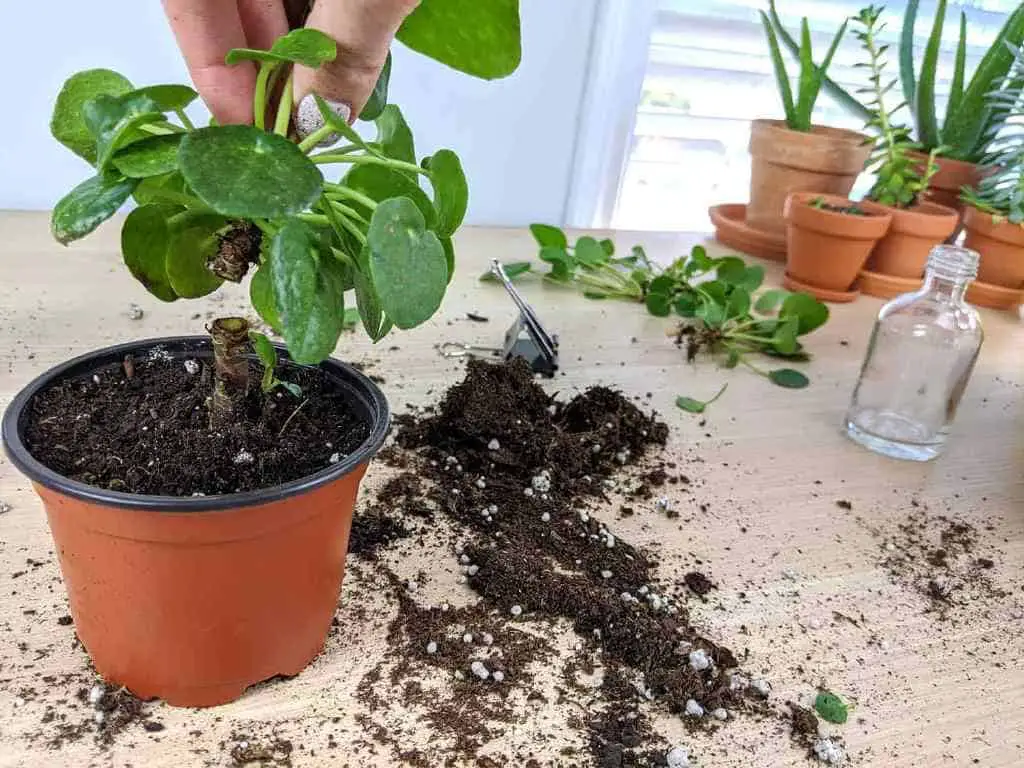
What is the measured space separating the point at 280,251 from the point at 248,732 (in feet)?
0.90

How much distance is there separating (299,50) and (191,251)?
0.16 meters

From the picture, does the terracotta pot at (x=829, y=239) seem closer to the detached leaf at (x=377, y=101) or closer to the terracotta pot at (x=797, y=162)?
the terracotta pot at (x=797, y=162)

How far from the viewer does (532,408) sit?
2.65 feet

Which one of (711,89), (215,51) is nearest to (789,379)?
(215,51)

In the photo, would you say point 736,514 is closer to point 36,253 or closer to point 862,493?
point 862,493

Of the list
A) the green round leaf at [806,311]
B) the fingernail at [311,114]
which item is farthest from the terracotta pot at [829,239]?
the fingernail at [311,114]

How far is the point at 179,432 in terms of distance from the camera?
50 centimetres

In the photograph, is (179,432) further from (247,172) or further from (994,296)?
(994,296)

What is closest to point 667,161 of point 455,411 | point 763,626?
point 455,411

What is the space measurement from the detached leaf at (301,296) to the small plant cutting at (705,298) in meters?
0.70

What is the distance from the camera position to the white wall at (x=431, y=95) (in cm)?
118

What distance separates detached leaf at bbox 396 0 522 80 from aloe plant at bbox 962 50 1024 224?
1.08 metres

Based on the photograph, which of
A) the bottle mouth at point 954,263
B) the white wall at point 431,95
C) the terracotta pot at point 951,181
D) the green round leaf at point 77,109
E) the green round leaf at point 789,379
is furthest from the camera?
the terracotta pot at point 951,181

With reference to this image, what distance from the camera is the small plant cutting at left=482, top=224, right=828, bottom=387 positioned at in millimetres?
1061
